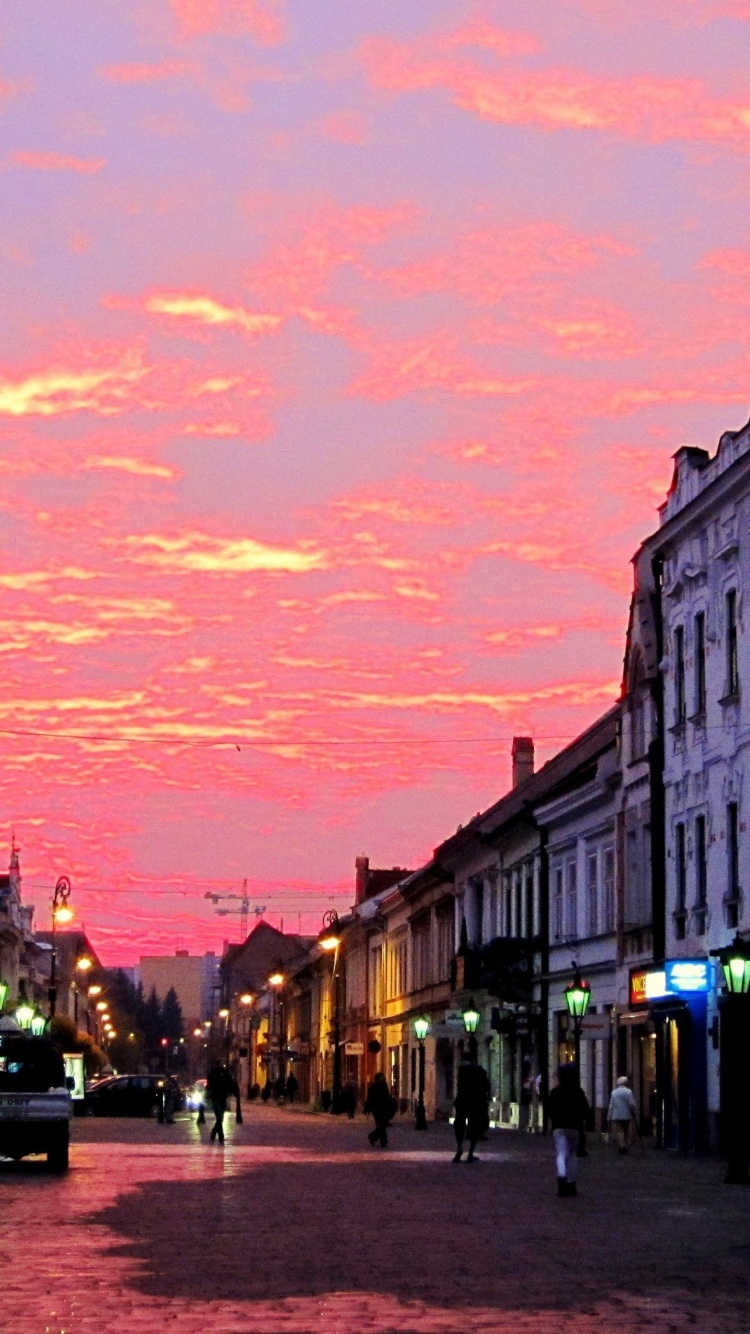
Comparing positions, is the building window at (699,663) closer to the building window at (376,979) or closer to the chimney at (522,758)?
the chimney at (522,758)

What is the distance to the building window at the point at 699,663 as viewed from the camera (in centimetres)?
4525

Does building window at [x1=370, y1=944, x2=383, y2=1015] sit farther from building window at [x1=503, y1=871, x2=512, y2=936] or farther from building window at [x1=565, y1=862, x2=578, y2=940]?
building window at [x1=565, y1=862, x2=578, y2=940]

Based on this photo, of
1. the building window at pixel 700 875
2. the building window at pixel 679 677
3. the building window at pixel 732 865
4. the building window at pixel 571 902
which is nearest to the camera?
the building window at pixel 732 865

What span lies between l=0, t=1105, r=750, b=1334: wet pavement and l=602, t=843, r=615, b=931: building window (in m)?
17.5

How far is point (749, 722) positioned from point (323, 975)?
8541 cm

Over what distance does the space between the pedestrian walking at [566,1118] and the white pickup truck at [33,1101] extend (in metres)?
8.92

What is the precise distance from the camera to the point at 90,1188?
28.9 m

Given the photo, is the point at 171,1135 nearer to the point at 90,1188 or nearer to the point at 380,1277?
the point at 90,1188

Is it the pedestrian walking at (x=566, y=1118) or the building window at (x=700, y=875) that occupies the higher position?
the building window at (x=700, y=875)

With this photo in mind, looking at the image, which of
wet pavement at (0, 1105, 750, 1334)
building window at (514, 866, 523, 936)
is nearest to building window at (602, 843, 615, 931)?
building window at (514, 866, 523, 936)

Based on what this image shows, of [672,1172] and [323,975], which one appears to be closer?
[672,1172]

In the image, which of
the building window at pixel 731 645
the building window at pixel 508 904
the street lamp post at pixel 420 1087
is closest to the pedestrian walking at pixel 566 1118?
the building window at pixel 731 645

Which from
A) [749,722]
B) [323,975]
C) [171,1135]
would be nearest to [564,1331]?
[749,722]

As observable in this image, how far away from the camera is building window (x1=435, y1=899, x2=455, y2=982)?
7888 cm
